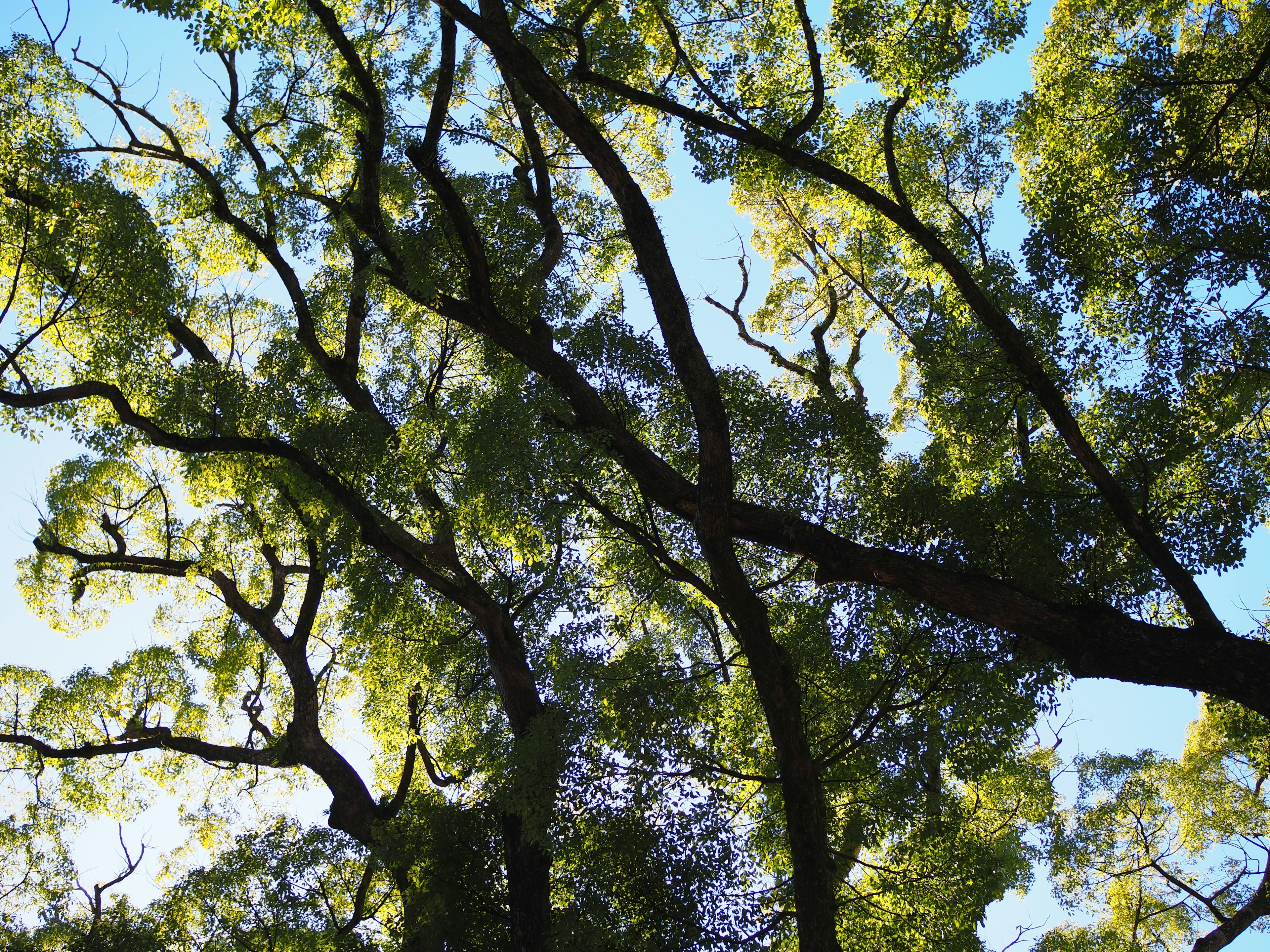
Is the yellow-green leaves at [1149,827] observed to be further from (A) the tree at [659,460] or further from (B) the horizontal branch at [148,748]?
(B) the horizontal branch at [148,748]

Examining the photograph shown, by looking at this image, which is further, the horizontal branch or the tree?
the horizontal branch

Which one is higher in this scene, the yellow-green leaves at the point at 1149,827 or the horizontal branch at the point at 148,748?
the horizontal branch at the point at 148,748

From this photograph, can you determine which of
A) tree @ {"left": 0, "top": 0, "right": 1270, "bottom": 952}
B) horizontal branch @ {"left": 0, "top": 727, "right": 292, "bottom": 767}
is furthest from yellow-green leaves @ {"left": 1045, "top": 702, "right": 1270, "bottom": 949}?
horizontal branch @ {"left": 0, "top": 727, "right": 292, "bottom": 767}

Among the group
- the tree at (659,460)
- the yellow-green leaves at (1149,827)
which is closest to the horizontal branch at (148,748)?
the tree at (659,460)

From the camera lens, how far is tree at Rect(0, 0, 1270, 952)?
694 centimetres

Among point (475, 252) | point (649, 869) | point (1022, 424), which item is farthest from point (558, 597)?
point (1022, 424)

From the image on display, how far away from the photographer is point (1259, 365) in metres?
7.60

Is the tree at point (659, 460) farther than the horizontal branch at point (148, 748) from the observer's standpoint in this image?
No

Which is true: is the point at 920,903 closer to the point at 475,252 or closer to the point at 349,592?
the point at 349,592

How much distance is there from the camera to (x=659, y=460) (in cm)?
753

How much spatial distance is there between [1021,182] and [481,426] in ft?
23.1

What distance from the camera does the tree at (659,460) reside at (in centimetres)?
694

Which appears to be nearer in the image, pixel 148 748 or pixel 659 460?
pixel 659 460

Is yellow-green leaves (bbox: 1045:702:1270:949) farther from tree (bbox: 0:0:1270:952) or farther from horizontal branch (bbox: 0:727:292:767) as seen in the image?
horizontal branch (bbox: 0:727:292:767)
